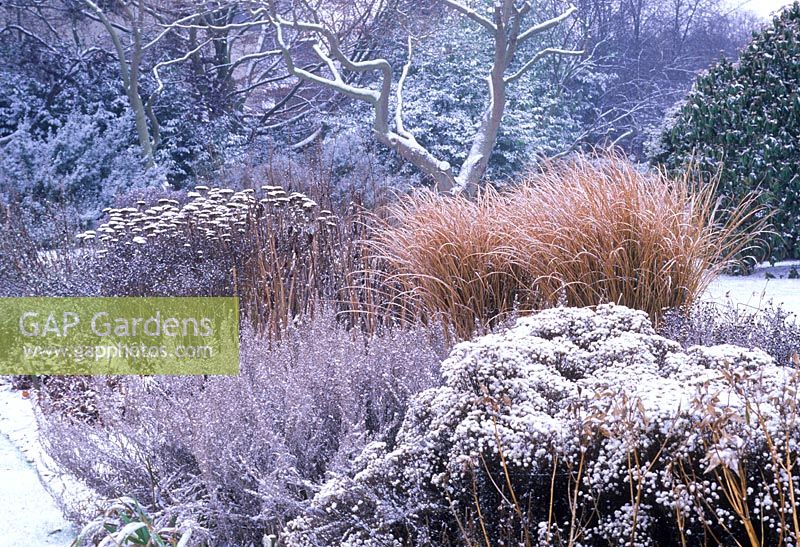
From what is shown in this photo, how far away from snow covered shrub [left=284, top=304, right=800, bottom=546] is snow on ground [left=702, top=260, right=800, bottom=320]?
393cm

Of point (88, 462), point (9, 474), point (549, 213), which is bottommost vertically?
point (9, 474)

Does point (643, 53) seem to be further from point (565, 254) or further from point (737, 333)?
point (737, 333)

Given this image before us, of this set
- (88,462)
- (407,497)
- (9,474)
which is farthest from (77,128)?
(407,497)

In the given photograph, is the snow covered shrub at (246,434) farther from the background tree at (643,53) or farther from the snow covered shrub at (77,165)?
the background tree at (643,53)

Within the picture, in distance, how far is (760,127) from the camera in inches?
285

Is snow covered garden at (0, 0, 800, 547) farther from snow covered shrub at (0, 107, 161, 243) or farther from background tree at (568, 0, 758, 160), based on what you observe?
background tree at (568, 0, 758, 160)

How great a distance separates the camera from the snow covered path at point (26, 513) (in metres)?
2.39

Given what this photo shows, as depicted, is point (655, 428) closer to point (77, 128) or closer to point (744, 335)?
point (744, 335)

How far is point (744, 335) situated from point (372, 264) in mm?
1982

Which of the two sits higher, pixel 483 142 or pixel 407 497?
pixel 483 142

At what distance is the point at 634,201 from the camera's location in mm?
3523

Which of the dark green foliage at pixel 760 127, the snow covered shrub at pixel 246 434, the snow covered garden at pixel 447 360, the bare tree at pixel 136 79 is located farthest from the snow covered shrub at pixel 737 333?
the bare tree at pixel 136 79
